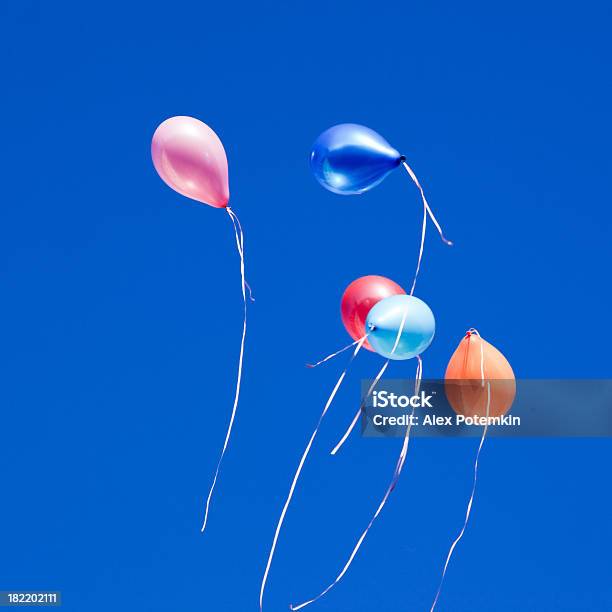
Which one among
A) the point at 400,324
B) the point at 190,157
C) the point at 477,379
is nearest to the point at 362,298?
the point at 400,324

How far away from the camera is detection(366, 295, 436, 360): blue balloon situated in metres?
2.17

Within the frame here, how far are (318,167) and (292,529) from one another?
1324mm

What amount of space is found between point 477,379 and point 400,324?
28 cm

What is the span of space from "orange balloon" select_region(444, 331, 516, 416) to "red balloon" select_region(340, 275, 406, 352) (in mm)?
225

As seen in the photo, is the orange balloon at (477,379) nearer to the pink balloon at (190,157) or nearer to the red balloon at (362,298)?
the red balloon at (362,298)

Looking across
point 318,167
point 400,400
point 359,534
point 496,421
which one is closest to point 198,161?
point 318,167

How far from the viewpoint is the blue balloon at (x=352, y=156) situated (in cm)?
221

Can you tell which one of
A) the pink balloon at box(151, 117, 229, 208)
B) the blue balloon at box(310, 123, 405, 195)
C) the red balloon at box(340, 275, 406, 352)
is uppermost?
the pink balloon at box(151, 117, 229, 208)

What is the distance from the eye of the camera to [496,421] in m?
2.70

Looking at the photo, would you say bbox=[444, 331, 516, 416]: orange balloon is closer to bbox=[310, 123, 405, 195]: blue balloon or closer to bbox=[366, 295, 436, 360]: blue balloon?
bbox=[366, 295, 436, 360]: blue balloon

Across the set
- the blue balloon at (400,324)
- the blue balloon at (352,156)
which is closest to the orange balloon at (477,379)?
the blue balloon at (400,324)

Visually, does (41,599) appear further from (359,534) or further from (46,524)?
(359,534)

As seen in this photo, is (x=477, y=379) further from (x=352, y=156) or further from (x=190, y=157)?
(x=190, y=157)

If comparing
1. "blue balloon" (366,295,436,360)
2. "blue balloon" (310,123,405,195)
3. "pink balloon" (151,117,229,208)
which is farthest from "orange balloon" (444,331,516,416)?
"pink balloon" (151,117,229,208)
